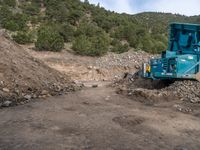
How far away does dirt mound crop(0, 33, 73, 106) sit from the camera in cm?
1327

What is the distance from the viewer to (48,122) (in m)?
9.59

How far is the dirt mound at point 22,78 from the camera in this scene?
43.5 ft

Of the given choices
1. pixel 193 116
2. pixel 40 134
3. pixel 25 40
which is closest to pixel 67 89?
pixel 193 116

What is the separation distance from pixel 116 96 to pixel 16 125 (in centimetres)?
620

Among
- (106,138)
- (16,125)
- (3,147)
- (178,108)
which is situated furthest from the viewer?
(178,108)

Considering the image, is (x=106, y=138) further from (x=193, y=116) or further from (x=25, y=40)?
(x=25, y=40)

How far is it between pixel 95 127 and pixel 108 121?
801mm

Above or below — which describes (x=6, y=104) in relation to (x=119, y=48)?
below

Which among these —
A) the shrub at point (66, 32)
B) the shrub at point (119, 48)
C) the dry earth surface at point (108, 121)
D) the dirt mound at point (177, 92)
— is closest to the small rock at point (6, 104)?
the dry earth surface at point (108, 121)

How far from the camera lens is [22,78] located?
1455 centimetres

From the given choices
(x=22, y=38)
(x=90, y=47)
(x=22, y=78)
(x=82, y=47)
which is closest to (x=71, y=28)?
(x=90, y=47)

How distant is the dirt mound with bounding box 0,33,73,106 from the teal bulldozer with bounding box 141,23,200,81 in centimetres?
337

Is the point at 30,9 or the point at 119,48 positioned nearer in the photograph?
the point at 119,48

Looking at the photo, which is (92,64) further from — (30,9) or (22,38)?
(30,9)
